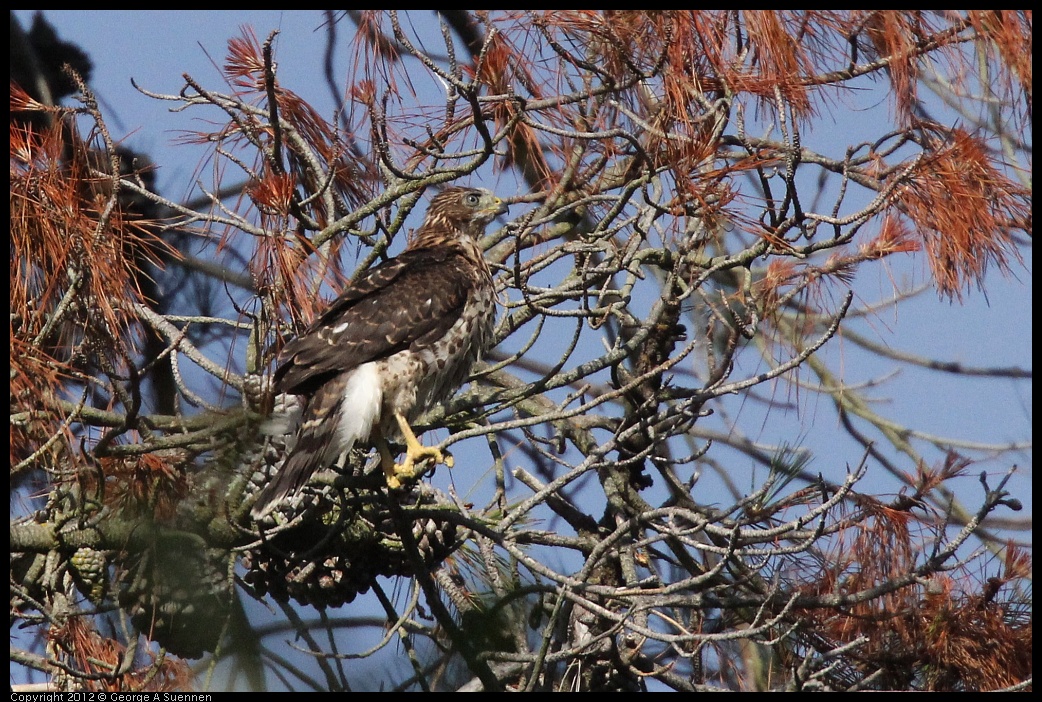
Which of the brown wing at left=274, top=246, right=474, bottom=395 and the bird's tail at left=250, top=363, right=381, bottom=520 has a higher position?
the brown wing at left=274, top=246, right=474, bottom=395

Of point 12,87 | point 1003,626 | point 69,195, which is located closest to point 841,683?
point 1003,626

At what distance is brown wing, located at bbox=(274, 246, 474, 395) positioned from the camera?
162 inches

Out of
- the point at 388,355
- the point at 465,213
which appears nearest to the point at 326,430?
the point at 388,355

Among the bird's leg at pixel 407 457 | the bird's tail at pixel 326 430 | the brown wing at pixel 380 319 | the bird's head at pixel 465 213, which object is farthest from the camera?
the bird's head at pixel 465 213

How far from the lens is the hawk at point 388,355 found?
13.4 feet

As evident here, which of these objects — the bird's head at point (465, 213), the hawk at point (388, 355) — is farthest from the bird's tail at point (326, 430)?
the bird's head at point (465, 213)

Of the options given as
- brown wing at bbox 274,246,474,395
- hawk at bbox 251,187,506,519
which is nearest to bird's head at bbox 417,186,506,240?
hawk at bbox 251,187,506,519

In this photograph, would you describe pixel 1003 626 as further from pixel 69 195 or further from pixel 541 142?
pixel 69 195

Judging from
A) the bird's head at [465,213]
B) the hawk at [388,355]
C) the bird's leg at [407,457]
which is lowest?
the bird's leg at [407,457]

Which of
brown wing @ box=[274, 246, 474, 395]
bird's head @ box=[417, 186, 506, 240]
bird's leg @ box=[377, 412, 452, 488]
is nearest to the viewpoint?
bird's leg @ box=[377, 412, 452, 488]

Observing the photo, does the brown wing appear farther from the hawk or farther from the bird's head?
the bird's head

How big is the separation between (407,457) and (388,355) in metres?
0.44

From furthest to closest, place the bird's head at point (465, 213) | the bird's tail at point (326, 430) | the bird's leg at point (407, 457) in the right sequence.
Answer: the bird's head at point (465, 213), the bird's leg at point (407, 457), the bird's tail at point (326, 430)

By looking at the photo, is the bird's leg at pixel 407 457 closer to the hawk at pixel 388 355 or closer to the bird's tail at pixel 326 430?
the hawk at pixel 388 355
